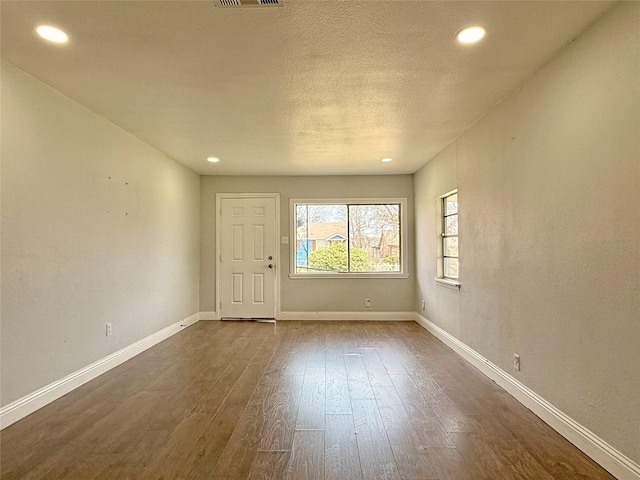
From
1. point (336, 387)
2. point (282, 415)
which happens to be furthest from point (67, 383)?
point (336, 387)

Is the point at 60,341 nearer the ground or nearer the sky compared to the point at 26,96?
nearer the ground

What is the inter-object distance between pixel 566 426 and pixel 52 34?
377 centimetres

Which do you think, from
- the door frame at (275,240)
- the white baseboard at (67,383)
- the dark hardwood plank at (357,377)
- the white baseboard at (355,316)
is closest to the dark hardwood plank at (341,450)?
the dark hardwood plank at (357,377)

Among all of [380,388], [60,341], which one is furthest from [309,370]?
[60,341]

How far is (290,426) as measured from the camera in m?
2.36

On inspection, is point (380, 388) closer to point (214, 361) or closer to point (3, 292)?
point (214, 361)

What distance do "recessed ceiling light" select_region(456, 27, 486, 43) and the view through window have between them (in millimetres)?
3941

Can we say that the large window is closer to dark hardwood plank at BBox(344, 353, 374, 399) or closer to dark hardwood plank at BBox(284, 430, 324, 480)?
dark hardwood plank at BBox(344, 353, 374, 399)

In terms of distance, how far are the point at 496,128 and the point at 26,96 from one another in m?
3.59

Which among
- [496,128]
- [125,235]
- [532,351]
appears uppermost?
[496,128]

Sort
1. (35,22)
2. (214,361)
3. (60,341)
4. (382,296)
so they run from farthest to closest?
(382,296) < (214,361) < (60,341) < (35,22)

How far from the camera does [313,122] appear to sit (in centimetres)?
358

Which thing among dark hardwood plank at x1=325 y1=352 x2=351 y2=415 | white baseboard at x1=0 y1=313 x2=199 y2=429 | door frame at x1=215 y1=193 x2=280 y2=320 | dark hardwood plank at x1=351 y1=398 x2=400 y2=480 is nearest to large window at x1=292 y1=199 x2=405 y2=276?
door frame at x1=215 y1=193 x2=280 y2=320

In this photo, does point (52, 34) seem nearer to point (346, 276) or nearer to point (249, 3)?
point (249, 3)
